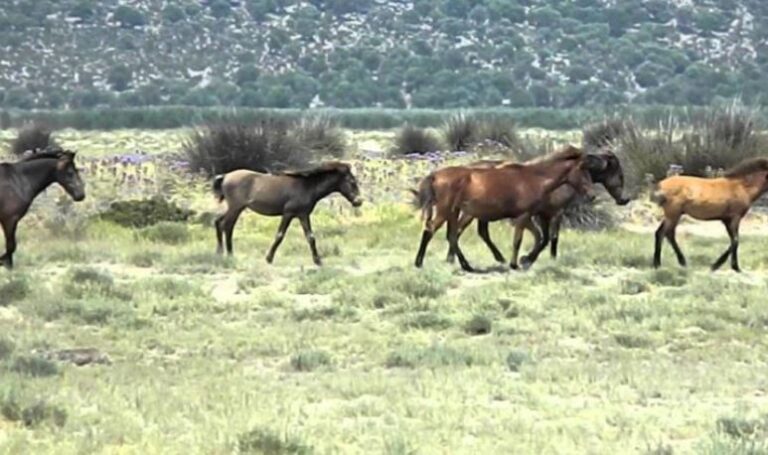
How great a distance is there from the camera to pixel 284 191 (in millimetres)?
22641

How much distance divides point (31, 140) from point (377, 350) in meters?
27.0

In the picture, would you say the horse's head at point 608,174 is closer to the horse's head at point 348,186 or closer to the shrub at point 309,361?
the horse's head at point 348,186

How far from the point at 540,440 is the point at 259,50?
62452 mm

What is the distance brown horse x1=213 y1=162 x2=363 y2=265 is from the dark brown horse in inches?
77.6

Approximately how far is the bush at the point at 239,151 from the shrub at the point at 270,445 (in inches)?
904

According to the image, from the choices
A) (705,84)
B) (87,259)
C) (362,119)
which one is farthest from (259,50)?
(87,259)

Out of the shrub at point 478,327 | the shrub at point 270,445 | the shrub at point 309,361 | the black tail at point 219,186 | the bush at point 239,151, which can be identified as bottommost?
the bush at point 239,151

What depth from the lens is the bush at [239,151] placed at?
32812mm

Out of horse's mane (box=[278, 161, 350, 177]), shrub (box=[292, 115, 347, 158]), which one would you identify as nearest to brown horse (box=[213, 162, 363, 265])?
horse's mane (box=[278, 161, 350, 177])

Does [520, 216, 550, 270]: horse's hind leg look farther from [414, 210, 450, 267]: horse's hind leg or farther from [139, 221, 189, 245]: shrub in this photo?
[139, 221, 189, 245]: shrub

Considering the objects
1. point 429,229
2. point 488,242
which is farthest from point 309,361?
point 488,242

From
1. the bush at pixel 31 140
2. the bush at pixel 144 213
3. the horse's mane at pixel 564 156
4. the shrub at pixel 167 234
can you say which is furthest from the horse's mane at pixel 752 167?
the bush at pixel 31 140

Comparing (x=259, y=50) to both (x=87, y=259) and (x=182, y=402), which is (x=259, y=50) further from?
(x=182, y=402)

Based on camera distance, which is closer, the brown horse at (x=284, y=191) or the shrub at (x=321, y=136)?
the brown horse at (x=284, y=191)
